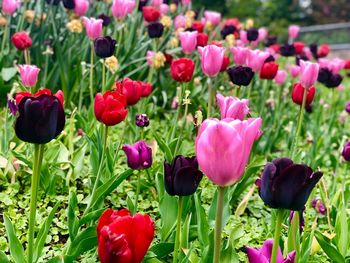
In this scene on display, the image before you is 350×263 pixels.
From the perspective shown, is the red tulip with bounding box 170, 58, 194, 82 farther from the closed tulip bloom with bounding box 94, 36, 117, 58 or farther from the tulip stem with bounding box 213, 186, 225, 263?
the tulip stem with bounding box 213, 186, 225, 263

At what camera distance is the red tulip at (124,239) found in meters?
1.16

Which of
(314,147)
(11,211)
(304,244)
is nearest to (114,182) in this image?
(11,211)

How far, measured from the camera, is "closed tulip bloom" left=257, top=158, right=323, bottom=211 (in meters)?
1.22

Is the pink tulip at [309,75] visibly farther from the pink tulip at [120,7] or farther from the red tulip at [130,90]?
the pink tulip at [120,7]

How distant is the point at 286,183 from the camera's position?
4.03 ft

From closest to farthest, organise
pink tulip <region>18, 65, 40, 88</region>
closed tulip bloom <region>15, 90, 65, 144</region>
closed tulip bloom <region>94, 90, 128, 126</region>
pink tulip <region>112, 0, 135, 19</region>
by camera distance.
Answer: closed tulip bloom <region>15, 90, 65, 144</region> → closed tulip bloom <region>94, 90, 128, 126</region> → pink tulip <region>18, 65, 40, 88</region> → pink tulip <region>112, 0, 135, 19</region>

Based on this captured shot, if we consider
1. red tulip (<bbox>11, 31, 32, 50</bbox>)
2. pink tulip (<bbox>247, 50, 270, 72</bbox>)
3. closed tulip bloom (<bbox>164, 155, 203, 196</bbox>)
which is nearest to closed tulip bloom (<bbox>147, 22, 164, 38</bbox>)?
pink tulip (<bbox>247, 50, 270, 72</bbox>)

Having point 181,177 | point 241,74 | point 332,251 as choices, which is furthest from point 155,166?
point 181,177

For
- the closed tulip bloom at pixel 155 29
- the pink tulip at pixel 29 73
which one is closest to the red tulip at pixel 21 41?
the pink tulip at pixel 29 73

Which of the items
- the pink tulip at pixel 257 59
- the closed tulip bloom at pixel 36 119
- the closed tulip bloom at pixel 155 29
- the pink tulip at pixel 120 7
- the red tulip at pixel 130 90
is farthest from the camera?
the pink tulip at pixel 120 7

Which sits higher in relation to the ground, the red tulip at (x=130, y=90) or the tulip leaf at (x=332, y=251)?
the red tulip at (x=130, y=90)

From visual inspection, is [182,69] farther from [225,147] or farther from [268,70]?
[225,147]

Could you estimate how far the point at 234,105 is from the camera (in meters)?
1.65

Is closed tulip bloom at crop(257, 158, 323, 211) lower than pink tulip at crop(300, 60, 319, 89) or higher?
higher
